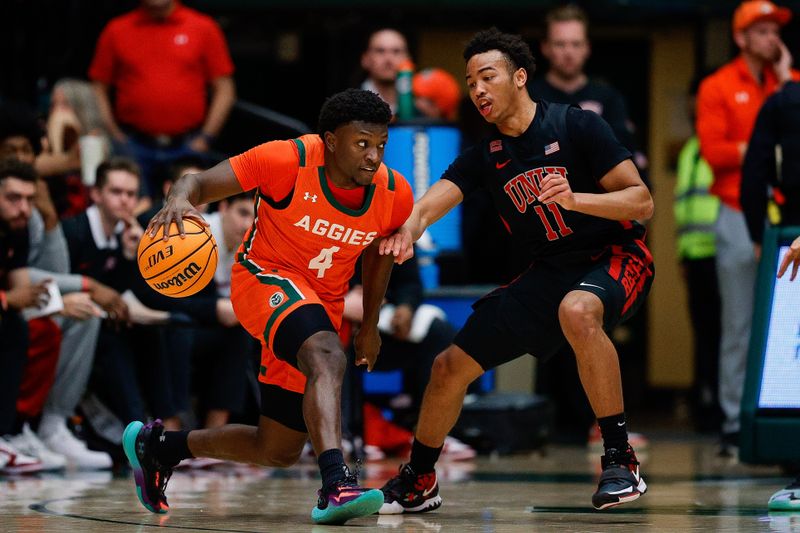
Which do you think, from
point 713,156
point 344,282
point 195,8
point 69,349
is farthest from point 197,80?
point 344,282

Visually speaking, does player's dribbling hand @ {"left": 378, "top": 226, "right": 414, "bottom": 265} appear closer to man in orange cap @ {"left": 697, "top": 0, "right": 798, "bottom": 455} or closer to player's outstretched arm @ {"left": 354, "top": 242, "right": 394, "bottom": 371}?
player's outstretched arm @ {"left": 354, "top": 242, "right": 394, "bottom": 371}

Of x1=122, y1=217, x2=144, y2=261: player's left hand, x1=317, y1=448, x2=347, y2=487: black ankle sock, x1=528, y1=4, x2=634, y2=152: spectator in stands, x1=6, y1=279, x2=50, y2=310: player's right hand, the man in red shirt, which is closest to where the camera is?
x1=317, y1=448, x2=347, y2=487: black ankle sock

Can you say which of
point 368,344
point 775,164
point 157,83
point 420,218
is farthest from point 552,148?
point 157,83

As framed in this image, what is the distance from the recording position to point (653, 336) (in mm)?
14242

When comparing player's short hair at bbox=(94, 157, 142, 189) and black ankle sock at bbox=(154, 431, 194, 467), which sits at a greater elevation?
player's short hair at bbox=(94, 157, 142, 189)

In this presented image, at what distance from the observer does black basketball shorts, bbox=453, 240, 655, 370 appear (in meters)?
6.38

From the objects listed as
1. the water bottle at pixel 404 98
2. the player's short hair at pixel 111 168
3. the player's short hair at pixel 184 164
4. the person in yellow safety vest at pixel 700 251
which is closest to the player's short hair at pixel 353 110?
the player's short hair at pixel 111 168

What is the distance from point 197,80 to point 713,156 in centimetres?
383

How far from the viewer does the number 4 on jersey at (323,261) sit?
244 inches

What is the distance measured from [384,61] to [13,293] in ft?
11.8

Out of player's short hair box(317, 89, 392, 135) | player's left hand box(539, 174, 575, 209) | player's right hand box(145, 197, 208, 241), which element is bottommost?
player's right hand box(145, 197, 208, 241)

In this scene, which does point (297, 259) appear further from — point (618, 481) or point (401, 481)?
point (618, 481)

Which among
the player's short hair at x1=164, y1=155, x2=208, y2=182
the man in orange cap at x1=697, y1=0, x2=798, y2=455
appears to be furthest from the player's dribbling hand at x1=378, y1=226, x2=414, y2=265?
the man in orange cap at x1=697, y1=0, x2=798, y2=455

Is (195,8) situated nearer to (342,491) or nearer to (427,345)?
(427,345)
